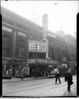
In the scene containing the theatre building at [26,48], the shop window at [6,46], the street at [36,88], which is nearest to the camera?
the street at [36,88]

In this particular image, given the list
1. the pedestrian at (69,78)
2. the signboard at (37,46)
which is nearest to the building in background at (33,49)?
the signboard at (37,46)

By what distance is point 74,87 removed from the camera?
2771mm

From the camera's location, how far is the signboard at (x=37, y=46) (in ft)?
9.83

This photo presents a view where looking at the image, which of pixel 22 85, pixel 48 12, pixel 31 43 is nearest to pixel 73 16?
pixel 48 12

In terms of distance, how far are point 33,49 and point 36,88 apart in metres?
0.84

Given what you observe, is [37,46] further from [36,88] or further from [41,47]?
[36,88]

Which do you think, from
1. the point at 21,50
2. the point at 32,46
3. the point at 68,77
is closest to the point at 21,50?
the point at 21,50

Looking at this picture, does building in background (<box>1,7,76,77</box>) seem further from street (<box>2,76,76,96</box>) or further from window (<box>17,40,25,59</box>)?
street (<box>2,76,76,96</box>)

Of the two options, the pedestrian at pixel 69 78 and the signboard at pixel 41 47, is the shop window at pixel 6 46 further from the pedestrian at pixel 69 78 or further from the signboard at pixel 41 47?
the pedestrian at pixel 69 78

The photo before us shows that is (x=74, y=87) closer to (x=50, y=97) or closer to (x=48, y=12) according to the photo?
(x=50, y=97)

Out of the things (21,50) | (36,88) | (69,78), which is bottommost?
(36,88)

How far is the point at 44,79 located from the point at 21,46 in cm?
93

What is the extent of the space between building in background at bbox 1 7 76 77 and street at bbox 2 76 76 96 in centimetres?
18

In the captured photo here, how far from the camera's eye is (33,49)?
3.08 meters
